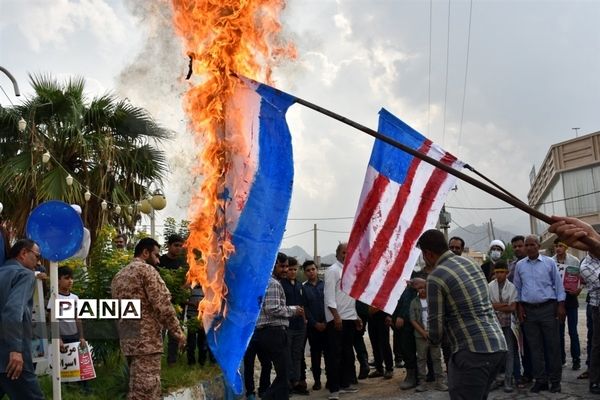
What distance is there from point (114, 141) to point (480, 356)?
10745mm

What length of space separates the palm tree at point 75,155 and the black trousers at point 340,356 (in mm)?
5871

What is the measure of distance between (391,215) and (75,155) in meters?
8.70

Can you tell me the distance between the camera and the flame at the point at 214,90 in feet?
15.7

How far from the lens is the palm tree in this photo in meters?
12.0

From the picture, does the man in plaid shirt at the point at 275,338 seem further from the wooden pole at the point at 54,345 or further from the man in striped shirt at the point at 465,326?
the man in striped shirt at the point at 465,326

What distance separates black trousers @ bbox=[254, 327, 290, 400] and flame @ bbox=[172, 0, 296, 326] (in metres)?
2.15

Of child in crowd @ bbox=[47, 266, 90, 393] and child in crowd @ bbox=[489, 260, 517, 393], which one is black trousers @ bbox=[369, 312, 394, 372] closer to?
child in crowd @ bbox=[489, 260, 517, 393]

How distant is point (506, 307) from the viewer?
8273 mm

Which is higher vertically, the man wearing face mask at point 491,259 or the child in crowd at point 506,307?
the man wearing face mask at point 491,259

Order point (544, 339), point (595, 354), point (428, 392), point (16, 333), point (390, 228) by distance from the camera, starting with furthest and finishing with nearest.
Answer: point (428, 392)
point (544, 339)
point (595, 354)
point (390, 228)
point (16, 333)

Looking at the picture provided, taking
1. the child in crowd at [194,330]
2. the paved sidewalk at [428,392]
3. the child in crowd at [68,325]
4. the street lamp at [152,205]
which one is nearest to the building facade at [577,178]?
the street lamp at [152,205]

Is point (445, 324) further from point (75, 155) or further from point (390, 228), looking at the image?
point (75, 155)

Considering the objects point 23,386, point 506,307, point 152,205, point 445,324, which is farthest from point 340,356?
point 152,205

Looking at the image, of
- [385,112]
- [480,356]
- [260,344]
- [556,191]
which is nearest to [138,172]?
[260,344]
